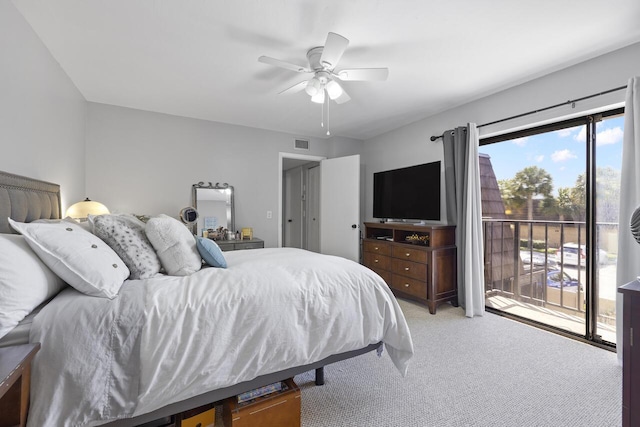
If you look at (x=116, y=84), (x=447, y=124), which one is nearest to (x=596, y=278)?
(x=447, y=124)

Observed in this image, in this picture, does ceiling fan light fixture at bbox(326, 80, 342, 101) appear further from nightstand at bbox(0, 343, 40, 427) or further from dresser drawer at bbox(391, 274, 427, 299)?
nightstand at bbox(0, 343, 40, 427)

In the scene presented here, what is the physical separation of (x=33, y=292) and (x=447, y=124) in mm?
3966

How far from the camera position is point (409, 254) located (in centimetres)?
345

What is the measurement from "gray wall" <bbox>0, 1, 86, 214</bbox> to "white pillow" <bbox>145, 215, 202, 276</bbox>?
3.13ft

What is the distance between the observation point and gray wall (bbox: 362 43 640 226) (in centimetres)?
225

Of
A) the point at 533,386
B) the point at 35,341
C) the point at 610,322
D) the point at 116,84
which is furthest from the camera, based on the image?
the point at 116,84

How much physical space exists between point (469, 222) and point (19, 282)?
3.45 metres

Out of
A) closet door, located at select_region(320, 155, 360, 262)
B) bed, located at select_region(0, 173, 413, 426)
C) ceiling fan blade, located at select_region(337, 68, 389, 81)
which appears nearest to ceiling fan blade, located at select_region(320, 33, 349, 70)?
ceiling fan blade, located at select_region(337, 68, 389, 81)

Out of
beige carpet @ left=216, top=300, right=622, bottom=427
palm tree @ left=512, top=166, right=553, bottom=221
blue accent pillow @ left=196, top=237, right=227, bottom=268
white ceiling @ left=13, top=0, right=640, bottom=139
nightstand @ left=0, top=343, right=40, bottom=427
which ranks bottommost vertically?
beige carpet @ left=216, top=300, right=622, bottom=427

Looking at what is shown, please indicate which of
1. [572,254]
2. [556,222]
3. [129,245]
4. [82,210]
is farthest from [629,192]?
[82,210]

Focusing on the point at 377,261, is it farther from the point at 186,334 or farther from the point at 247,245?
the point at 186,334

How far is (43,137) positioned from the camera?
2115 millimetres

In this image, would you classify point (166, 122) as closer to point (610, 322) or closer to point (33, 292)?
point (33, 292)

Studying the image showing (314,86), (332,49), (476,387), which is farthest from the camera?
(314,86)
